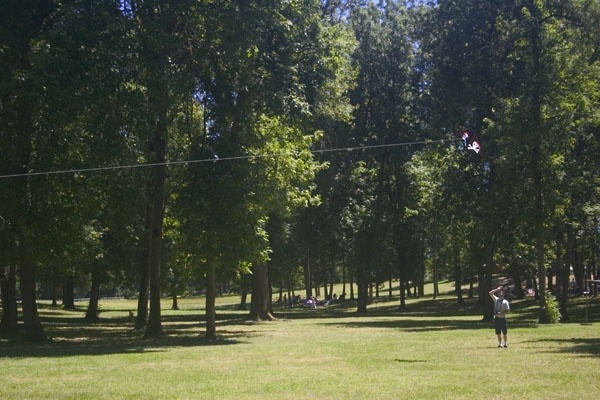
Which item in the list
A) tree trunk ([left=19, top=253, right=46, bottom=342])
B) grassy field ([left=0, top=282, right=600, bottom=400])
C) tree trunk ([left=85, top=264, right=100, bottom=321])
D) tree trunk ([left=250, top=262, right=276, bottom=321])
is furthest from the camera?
tree trunk ([left=85, top=264, right=100, bottom=321])

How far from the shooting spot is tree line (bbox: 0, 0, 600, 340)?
24.2 m

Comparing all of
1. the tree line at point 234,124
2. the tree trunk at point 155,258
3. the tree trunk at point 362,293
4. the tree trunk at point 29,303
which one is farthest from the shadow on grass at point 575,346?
the tree trunk at point 362,293

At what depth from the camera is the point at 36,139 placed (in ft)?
82.1

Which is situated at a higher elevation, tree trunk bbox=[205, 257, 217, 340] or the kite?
the kite

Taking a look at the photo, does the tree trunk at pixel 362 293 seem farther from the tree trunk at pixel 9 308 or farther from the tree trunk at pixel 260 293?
the tree trunk at pixel 9 308

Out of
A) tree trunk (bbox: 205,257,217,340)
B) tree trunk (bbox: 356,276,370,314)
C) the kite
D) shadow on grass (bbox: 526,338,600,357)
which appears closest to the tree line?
tree trunk (bbox: 205,257,217,340)

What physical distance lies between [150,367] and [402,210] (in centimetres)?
3730

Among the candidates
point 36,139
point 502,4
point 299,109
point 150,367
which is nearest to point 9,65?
point 36,139

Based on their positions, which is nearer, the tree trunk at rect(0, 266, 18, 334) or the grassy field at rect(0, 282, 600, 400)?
the grassy field at rect(0, 282, 600, 400)

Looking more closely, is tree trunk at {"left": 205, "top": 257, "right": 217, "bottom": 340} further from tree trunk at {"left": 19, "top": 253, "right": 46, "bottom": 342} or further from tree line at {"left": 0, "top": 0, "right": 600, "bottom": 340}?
tree trunk at {"left": 19, "top": 253, "right": 46, "bottom": 342}

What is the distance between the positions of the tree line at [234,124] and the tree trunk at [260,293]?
0.42 ft

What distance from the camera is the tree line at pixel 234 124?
79.6 feet

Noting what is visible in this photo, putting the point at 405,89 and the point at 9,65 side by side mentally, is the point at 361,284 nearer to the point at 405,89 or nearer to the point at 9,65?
the point at 405,89

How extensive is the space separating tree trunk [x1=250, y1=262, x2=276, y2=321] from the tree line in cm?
13
